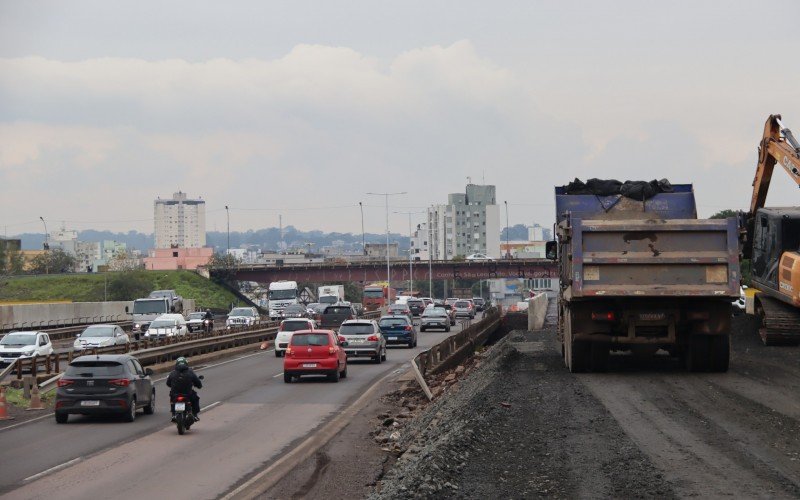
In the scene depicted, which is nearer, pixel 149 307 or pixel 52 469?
pixel 52 469

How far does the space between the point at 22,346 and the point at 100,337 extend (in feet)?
17.7

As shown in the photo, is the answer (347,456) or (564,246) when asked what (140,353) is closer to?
(564,246)

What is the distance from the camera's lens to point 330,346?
34219 millimetres

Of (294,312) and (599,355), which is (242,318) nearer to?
(294,312)

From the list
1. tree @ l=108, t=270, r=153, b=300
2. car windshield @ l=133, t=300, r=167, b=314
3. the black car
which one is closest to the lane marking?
the black car

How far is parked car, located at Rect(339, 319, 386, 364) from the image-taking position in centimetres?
4272

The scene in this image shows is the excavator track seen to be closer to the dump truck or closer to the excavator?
the excavator

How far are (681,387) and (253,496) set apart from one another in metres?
10.4

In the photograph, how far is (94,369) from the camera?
24109mm

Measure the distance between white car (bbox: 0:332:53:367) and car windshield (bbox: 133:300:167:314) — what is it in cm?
2498

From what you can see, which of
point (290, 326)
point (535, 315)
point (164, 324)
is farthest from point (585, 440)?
point (535, 315)

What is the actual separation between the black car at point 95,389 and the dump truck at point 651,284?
32.1 feet

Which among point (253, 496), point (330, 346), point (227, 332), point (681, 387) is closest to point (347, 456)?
point (253, 496)

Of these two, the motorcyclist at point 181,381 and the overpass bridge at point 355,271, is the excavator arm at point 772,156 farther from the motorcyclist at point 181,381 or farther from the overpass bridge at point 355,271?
the overpass bridge at point 355,271
